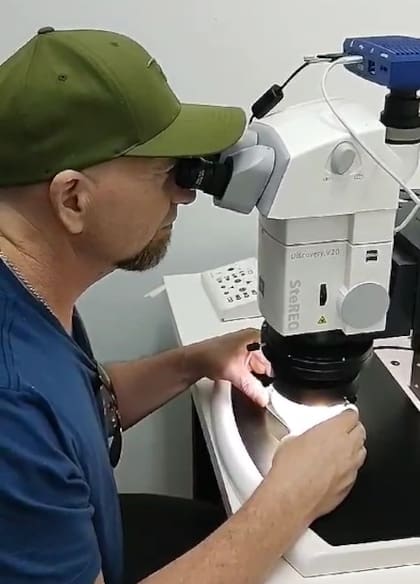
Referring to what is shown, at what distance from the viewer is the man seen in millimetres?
886

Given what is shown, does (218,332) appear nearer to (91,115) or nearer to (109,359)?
(109,359)

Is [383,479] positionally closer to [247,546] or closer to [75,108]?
[247,546]

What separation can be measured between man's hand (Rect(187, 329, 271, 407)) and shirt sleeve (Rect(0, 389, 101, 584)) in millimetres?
425

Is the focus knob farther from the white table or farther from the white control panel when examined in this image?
the white control panel

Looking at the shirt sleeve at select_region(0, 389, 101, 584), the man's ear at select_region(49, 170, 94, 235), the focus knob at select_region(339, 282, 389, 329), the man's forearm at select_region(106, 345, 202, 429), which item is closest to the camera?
the shirt sleeve at select_region(0, 389, 101, 584)

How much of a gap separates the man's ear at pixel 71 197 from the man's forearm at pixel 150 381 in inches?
18.2

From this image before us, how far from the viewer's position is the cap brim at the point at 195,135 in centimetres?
100

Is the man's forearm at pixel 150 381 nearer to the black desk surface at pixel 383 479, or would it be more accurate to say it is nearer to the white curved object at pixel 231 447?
the white curved object at pixel 231 447

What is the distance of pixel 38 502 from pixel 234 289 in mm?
813

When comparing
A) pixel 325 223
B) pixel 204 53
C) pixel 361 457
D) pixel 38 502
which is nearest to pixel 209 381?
pixel 361 457

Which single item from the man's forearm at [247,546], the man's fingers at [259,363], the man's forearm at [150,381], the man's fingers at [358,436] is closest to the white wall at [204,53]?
the man's forearm at [150,381]

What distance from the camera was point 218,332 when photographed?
5.10ft

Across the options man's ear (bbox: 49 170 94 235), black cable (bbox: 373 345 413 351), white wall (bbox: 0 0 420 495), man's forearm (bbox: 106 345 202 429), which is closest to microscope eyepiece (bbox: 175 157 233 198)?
man's ear (bbox: 49 170 94 235)

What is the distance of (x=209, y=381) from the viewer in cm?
139
